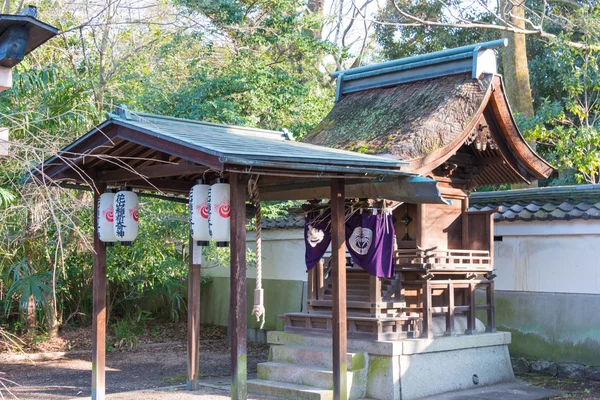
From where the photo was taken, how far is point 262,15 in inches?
537

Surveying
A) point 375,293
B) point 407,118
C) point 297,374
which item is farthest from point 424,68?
point 297,374

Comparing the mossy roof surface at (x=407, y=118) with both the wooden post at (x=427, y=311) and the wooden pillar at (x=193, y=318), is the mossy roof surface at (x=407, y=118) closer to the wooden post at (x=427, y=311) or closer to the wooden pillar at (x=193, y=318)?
the wooden post at (x=427, y=311)

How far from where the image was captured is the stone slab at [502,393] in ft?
30.6

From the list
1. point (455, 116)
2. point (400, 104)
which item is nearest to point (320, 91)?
point (400, 104)

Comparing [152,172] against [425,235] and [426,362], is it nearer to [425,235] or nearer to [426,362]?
[425,235]

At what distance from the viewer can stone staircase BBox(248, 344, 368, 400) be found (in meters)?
8.89

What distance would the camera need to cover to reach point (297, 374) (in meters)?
9.30

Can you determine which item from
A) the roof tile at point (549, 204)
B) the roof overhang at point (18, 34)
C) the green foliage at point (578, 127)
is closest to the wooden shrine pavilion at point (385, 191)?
the roof tile at point (549, 204)

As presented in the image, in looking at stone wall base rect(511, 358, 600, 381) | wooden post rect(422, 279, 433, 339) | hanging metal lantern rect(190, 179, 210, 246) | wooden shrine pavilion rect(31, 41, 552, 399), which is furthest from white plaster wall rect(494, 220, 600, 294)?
hanging metal lantern rect(190, 179, 210, 246)

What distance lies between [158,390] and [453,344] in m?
4.25

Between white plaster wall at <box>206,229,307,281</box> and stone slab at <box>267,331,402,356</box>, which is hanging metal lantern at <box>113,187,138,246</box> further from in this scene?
white plaster wall at <box>206,229,307,281</box>

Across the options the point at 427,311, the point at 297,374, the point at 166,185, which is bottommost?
the point at 297,374

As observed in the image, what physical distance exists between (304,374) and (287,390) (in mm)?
366

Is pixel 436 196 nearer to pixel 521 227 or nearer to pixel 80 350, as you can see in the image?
pixel 521 227
